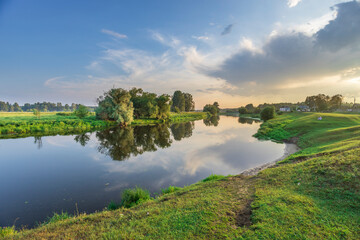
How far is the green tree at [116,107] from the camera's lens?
147ft

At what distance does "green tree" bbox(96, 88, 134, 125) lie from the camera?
44.9 m

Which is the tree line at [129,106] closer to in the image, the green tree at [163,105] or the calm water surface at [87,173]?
the green tree at [163,105]

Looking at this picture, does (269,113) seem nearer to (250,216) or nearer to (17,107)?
(250,216)

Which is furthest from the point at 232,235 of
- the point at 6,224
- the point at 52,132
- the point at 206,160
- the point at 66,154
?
the point at 52,132

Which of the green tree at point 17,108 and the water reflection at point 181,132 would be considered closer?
the water reflection at point 181,132

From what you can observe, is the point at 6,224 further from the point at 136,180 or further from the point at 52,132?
the point at 52,132

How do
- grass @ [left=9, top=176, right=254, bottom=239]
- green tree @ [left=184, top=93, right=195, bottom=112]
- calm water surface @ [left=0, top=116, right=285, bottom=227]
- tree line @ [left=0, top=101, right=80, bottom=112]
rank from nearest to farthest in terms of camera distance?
grass @ [left=9, top=176, right=254, bottom=239]
calm water surface @ [left=0, top=116, right=285, bottom=227]
green tree @ [left=184, top=93, right=195, bottom=112]
tree line @ [left=0, top=101, right=80, bottom=112]

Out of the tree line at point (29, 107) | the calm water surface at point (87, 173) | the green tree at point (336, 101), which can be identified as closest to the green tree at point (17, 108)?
the tree line at point (29, 107)

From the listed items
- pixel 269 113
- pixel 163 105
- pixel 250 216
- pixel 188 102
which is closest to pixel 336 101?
pixel 269 113

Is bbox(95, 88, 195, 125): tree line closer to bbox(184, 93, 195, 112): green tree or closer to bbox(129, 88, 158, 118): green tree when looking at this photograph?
bbox(129, 88, 158, 118): green tree

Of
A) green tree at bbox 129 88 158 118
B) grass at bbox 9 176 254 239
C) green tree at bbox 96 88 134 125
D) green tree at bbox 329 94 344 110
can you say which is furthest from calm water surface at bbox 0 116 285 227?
green tree at bbox 329 94 344 110

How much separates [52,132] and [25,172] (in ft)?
83.6

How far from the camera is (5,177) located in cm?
1169

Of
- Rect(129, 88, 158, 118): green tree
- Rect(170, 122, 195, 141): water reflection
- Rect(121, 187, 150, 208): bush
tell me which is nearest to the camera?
Rect(121, 187, 150, 208): bush
